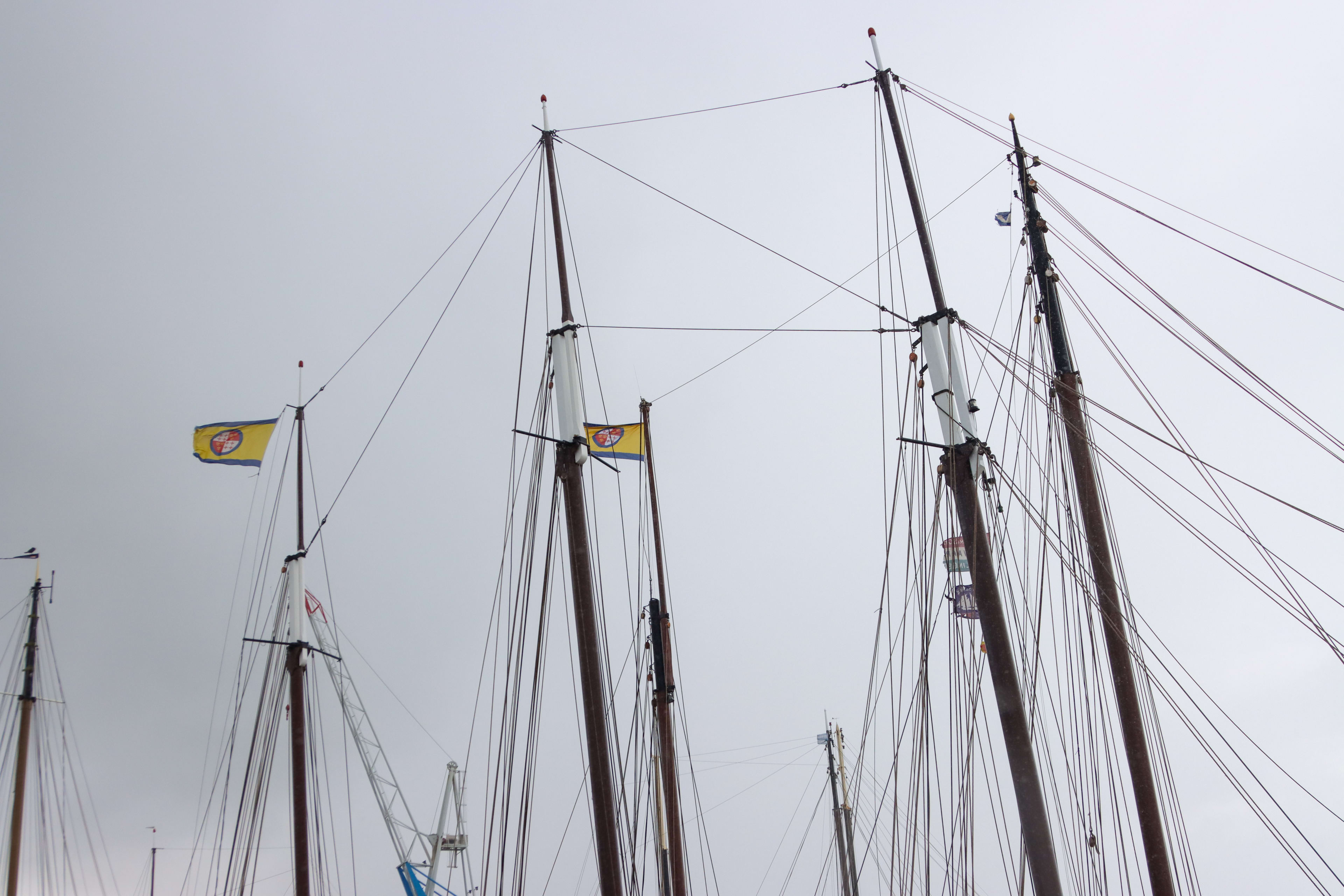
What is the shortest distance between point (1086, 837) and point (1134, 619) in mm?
4505

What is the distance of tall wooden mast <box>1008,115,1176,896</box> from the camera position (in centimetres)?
1702

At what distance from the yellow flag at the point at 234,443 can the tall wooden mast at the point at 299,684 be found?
4.48m

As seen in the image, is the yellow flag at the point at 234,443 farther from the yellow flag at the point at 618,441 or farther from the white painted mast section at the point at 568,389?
the white painted mast section at the point at 568,389

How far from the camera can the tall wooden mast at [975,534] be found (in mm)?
13234

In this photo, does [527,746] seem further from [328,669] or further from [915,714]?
[328,669]

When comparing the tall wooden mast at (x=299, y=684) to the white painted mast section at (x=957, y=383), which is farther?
the tall wooden mast at (x=299, y=684)

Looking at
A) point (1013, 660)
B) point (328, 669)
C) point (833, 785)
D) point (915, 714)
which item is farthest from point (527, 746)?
point (833, 785)

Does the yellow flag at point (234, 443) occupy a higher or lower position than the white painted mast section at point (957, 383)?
higher

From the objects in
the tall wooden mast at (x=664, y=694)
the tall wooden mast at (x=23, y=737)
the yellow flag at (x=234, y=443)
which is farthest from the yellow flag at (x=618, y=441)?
the tall wooden mast at (x=23, y=737)

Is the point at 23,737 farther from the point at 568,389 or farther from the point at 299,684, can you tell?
the point at 568,389

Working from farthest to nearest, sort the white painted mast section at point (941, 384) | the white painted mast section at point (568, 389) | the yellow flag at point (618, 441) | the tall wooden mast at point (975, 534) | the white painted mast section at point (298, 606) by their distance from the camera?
1. the white painted mast section at point (298, 606)
2. the yellow flag at point (618, 441)
3. the white painted mast section at point (568, 389)
4. the white painted mast section at point (941, 384)
5. the tall wooden mast at point (975, 534)

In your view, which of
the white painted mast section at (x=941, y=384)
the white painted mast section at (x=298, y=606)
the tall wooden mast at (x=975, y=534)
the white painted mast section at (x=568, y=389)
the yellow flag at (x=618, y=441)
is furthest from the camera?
the white painted mast section at (x=298, y=606)

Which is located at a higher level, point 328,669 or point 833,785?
point 328,669

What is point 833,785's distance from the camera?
43.8 metres
